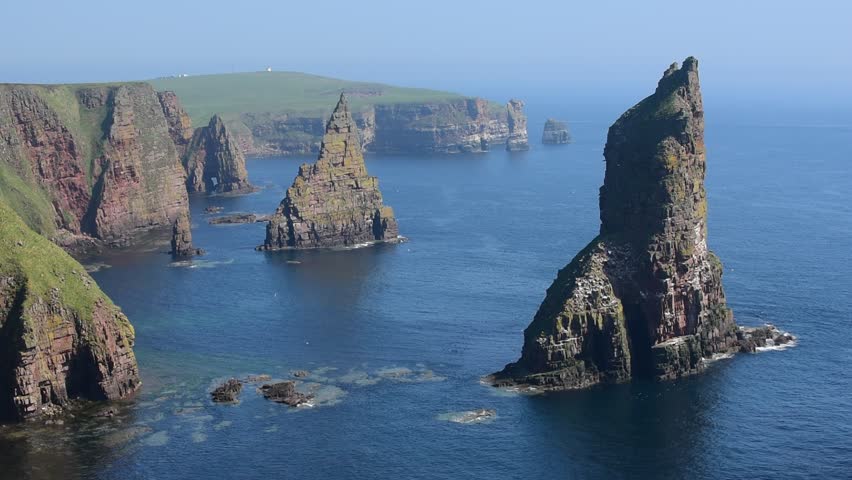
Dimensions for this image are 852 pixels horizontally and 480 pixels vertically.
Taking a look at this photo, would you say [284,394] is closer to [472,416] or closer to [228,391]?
[228,391]

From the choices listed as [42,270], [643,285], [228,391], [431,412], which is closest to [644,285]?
[643,285]

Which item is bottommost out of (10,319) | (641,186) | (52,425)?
(52,425)

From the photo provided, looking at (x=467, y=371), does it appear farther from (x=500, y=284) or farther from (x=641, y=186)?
(x=500, y=284)

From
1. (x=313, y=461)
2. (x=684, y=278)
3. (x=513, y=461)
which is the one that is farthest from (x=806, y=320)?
(x=313, y=461)

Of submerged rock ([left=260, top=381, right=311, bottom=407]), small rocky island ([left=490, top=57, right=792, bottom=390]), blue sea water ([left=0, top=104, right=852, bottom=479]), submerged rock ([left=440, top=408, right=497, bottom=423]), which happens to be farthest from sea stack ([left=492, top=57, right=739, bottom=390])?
submerged rock ([left=260, top=381, right=311, bottom=407])

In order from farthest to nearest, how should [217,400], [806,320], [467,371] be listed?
1. [806,320]
2. [467,371]
3. [217,400]
